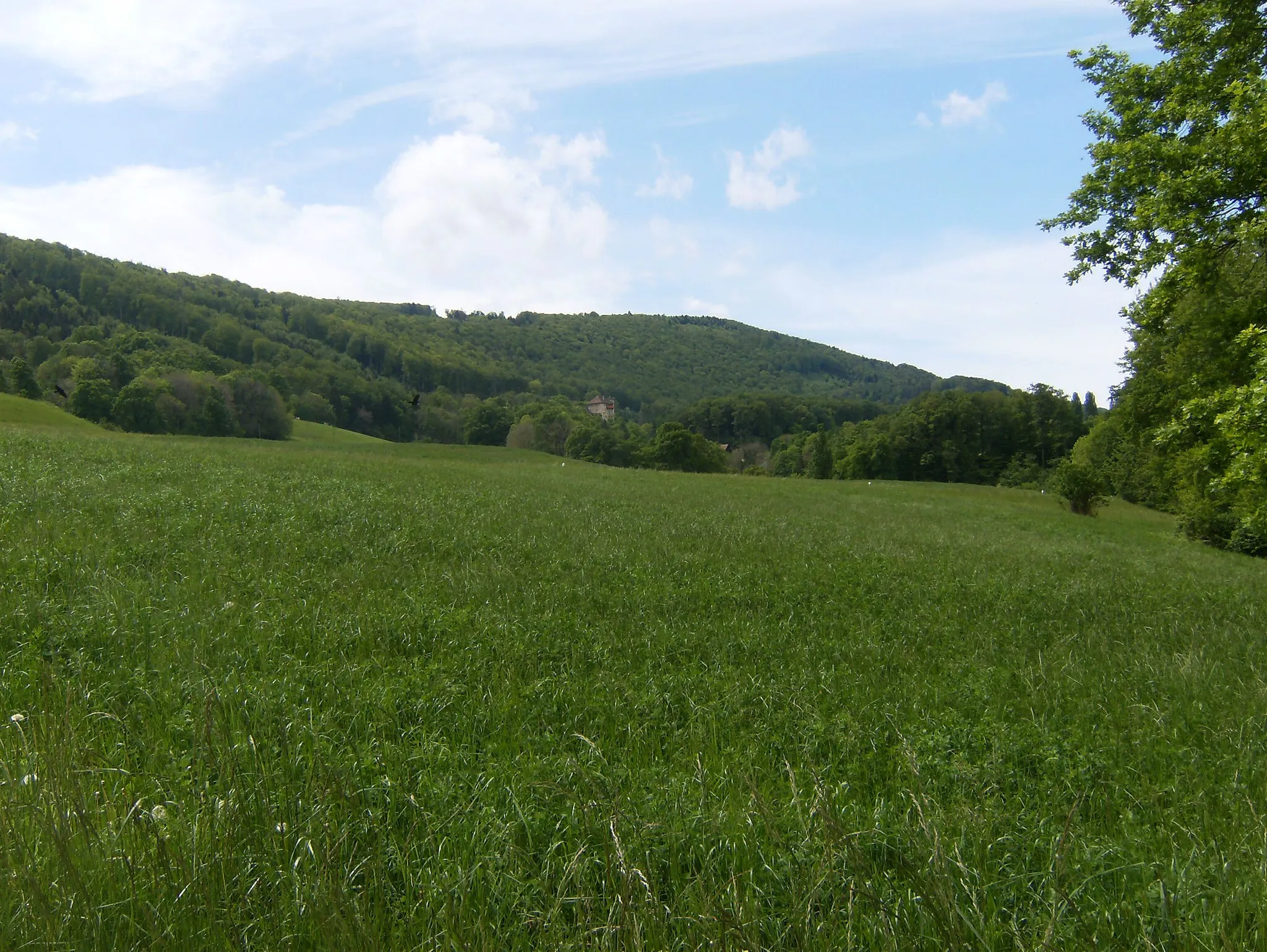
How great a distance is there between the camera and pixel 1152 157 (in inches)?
496

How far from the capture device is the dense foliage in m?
10.1

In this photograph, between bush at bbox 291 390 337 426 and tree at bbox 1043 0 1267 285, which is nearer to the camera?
tree at bbox 1043 0 1267 285

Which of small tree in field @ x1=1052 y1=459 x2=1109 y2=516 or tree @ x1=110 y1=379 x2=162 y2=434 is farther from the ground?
small tree in field @ x1=1052 y1=459 x2=1109 y2=516

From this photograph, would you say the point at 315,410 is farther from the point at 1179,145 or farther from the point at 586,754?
the point at 586,754

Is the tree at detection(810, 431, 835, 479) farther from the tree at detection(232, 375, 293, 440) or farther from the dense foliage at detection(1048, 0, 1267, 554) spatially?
the dense foliage at detection(1048, 0, 1267, 554)

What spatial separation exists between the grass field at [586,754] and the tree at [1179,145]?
619cm

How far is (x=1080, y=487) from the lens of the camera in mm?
42375

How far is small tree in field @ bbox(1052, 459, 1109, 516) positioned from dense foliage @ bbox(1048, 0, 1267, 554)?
27.5 metres

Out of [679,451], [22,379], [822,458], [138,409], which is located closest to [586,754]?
[138,409]

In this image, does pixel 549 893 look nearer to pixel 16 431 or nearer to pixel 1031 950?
pixel 1031 950

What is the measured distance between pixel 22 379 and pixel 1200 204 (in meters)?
109

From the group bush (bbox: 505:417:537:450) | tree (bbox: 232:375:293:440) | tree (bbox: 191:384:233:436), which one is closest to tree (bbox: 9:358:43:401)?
tree (bbox: 191:384:233:436)

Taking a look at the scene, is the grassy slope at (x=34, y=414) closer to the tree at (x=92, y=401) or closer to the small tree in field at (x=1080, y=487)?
the tree at (x=92, y=401)

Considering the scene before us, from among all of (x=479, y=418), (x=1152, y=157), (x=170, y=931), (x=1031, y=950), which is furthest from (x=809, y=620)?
(x=479, y=418)
